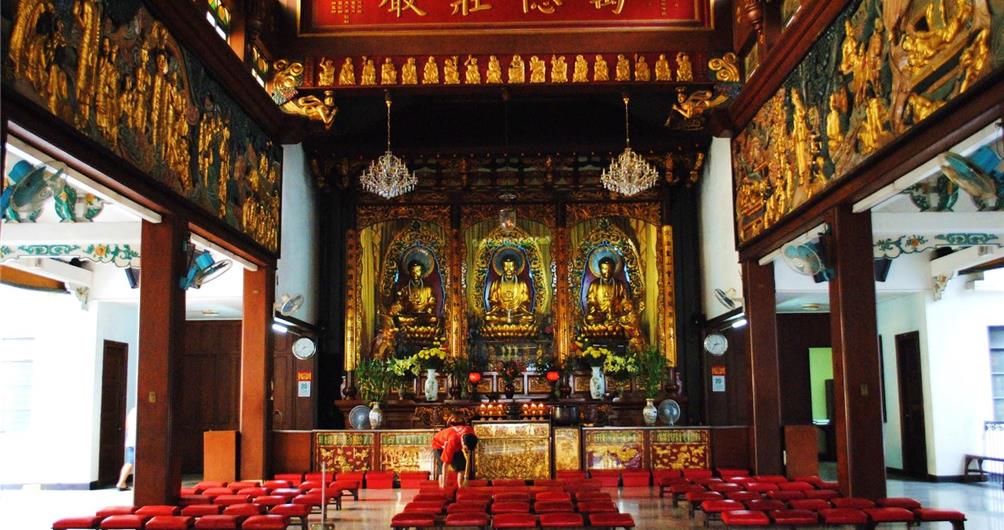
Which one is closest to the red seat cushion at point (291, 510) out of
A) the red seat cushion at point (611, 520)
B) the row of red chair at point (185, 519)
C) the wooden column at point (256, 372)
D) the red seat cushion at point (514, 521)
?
the row of red chair at point (185, 519)

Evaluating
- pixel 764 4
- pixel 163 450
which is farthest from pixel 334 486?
pixel 764 4

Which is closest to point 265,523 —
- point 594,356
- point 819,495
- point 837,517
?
point 837,517

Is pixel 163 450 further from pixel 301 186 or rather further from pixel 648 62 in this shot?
pixel 648 62

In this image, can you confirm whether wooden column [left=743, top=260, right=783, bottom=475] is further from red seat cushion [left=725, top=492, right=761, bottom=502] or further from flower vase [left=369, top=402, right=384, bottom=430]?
flower vase [left=369, top=402, right=384, bottom=430]

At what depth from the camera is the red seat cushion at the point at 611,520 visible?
8398mm

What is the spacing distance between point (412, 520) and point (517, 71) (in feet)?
27.0

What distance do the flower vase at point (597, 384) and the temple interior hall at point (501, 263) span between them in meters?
0.07

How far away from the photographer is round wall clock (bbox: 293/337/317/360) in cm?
1656

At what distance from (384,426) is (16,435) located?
20.9 feet

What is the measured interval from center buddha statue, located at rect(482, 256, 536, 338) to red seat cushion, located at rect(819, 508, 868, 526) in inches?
410

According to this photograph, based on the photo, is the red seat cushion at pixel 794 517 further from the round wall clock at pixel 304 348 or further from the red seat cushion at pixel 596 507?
the round wall clock at pixel 304 348

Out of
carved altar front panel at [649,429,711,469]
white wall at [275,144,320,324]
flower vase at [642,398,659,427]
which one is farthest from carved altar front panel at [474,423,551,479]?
white wall at [275,144,320,324]

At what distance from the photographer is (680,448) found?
49.3 ft

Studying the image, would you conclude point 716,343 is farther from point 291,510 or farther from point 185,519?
point 185,519
